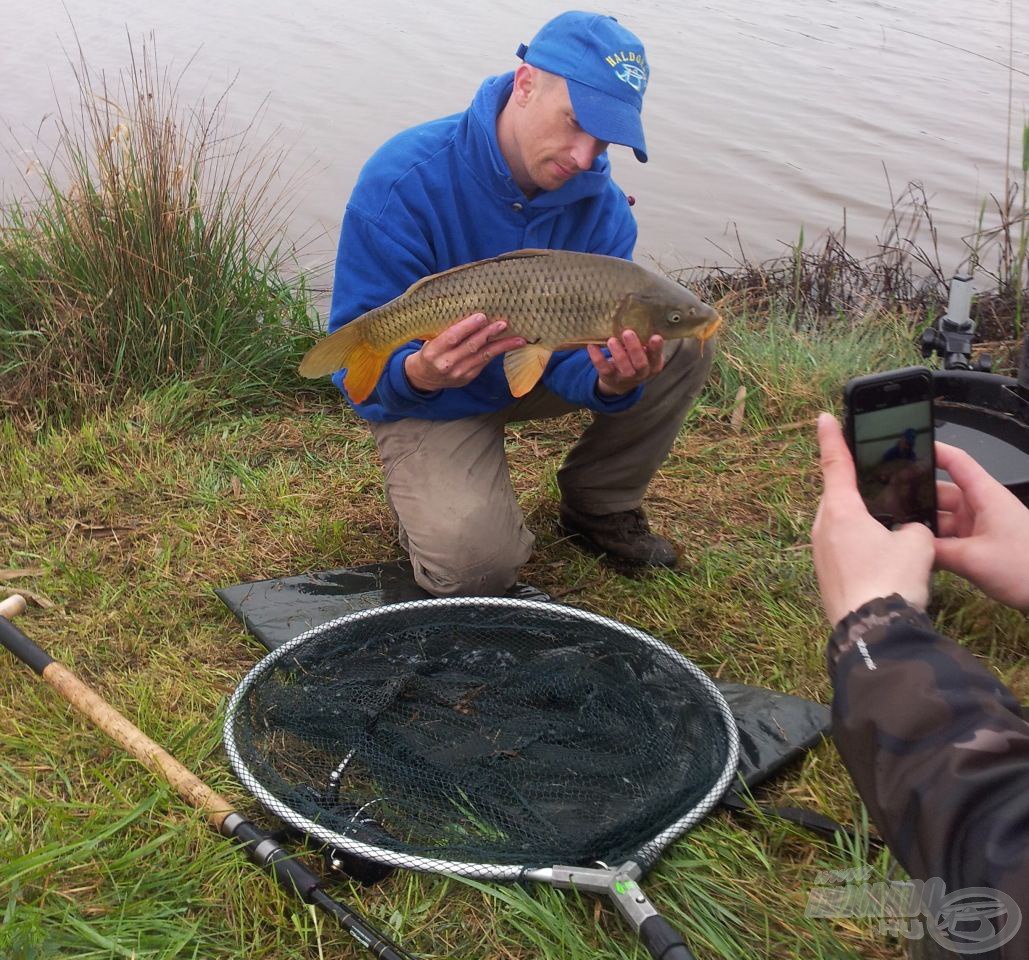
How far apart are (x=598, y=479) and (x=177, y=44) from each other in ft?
20.7

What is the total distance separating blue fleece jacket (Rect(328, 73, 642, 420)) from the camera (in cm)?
236

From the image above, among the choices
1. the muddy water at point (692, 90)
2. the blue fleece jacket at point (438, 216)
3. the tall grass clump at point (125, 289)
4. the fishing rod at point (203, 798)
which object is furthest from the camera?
the muddy water at point (692, 90)

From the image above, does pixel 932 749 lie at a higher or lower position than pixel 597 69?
lower

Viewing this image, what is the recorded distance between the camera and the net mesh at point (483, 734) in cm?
172

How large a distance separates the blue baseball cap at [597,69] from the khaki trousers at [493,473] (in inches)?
23.7

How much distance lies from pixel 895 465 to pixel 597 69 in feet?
3.50

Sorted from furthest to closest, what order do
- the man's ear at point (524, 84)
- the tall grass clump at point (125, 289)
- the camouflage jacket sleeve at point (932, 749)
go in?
the tall grass clump at point (125, 289) → the man's ear at point (524, 84) → the camouflage jacket sleeve at point (932, 749)

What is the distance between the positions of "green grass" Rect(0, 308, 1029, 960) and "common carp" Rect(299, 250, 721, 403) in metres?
0.68

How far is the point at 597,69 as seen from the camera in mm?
2146

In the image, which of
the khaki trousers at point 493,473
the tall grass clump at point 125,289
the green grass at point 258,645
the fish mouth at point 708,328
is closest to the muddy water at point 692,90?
the tall grass clump at point 125,289

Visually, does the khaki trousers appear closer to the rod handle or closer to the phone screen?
the rod handle

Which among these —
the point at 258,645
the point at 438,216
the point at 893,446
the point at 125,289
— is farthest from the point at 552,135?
the point at 125,289

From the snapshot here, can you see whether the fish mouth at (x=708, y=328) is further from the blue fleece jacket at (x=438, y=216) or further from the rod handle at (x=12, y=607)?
the rod handle at (x=12, y=607)

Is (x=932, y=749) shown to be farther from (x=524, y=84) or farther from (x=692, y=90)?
(x=692, y=90)
